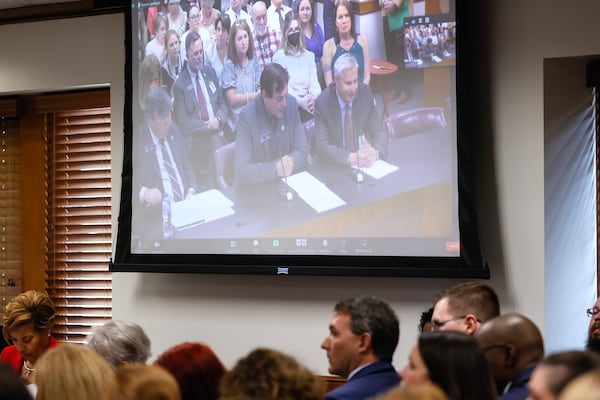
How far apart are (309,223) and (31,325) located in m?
1.46

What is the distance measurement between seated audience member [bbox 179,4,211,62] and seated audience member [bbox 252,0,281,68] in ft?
0.96

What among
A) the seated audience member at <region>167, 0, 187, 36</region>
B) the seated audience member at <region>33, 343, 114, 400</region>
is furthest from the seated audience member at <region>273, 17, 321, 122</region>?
the seated audience member at <region>33, 343, 114, 400</region>

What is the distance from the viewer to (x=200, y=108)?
502 centimetres

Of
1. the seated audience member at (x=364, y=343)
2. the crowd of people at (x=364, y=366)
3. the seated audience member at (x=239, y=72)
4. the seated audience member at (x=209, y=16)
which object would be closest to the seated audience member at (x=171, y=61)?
the seated audience member at (x=209, y=16)

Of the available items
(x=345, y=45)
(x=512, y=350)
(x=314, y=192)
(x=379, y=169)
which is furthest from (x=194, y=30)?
(x=512, y=350)

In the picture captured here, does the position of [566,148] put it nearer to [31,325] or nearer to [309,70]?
[309,70]

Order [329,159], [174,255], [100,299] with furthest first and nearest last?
1. [100,299]
2. [174,255]
3. [329,159]

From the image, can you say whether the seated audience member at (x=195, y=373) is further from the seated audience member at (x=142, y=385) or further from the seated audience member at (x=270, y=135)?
the seated audience member at (x=270, y=135)

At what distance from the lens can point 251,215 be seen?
192 inches

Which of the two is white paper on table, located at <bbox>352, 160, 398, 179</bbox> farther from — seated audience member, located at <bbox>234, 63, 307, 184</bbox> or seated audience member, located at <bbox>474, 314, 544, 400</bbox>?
seated audience member, located at <bbox>474, 314, 544, 400</bbox>

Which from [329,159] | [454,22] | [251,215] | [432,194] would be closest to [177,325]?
[251,215]

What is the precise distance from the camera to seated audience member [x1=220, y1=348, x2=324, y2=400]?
2053 mm

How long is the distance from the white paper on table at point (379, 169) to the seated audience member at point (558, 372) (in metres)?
2.60

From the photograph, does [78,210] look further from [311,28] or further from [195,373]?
[195,373]
